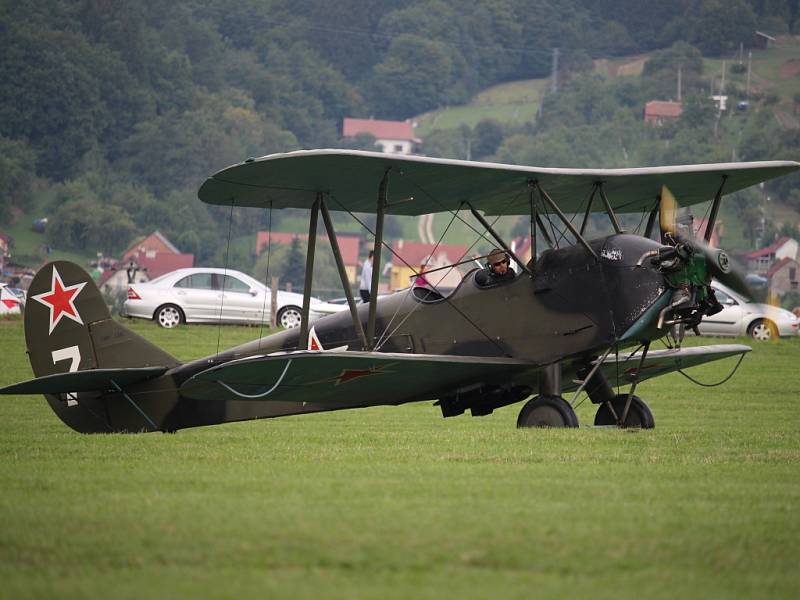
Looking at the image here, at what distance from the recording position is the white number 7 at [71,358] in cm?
1334

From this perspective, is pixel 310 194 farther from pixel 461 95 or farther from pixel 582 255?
pixel 461 95

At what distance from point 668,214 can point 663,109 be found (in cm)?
15631

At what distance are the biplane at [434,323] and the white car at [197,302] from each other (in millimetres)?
16476

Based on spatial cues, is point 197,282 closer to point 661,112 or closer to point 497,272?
point 497,272

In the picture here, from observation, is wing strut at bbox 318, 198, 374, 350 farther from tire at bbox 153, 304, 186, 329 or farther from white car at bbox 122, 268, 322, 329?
tire at bbox 153, 304, 186, 329

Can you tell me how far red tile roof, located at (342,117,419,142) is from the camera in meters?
179

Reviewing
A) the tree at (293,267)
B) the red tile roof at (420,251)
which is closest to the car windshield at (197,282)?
the tree at (293,267)

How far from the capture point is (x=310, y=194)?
13.6 m

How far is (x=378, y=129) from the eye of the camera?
591 ft

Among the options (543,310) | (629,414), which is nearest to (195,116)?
(629,414)


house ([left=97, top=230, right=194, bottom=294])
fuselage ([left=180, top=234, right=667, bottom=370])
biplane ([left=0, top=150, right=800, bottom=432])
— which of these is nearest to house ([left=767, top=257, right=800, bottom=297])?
house ([left=97, top=230, right=194, bottom=294])

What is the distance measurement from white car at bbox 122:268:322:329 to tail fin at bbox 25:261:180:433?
1639cm

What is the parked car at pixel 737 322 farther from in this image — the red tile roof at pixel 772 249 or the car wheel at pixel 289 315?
the red tile roof at pixel 772 249

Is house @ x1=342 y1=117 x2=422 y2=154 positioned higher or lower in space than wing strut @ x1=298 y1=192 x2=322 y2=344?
lower
